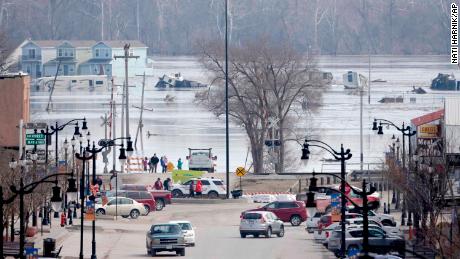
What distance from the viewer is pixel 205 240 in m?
43.8

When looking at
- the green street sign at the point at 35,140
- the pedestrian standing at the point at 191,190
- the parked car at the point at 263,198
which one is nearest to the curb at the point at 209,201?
the parked car at the point at 263,198

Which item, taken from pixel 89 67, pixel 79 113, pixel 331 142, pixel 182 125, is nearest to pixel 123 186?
pixel 331 142

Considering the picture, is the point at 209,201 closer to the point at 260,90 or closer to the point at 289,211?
the point at 289,211

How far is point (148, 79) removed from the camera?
18025cm

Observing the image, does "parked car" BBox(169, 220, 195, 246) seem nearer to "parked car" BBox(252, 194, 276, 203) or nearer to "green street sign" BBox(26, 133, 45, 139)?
"green street sign" BBox(26, 133, 45, 139)

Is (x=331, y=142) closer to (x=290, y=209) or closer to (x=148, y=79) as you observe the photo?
(x=290, y=209)

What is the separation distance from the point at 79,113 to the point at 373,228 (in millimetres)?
83338

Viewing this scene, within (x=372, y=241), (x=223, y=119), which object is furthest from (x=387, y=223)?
(x=223, y=119)

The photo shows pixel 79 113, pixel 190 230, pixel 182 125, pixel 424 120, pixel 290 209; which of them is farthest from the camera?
pixel 79 113

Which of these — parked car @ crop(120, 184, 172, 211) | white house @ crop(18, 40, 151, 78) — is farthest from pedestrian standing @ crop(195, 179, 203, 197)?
white house @ crop(18, 40, 151, 78)

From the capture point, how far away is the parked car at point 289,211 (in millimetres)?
49781

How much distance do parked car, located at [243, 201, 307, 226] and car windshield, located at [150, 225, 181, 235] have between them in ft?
34.9

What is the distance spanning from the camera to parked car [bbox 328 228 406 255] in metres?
37.1

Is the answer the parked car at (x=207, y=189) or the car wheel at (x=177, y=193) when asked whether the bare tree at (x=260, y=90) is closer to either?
the parked car at (x=207, y=189)
